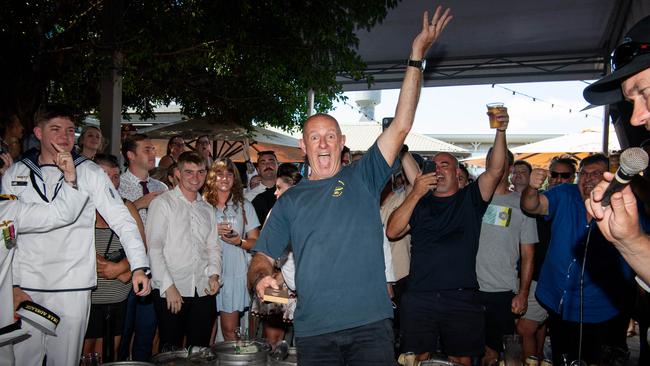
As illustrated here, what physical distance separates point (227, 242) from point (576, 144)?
515 inches

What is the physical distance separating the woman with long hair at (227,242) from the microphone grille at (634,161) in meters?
4.39

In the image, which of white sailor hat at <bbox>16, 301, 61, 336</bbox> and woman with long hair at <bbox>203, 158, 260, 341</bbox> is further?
woman with long hair at <bbox>203, 158, 260, 341</bbox>

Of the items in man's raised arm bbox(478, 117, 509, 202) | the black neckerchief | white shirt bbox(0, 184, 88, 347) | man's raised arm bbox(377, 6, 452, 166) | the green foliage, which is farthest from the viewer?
the green foliage

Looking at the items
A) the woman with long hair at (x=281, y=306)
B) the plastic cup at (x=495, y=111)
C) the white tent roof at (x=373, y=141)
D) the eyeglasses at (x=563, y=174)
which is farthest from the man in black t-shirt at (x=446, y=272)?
the white tent roof at (x=373, y=141)

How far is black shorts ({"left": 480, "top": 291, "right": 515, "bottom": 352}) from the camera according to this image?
17.6ft

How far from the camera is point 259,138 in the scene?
1277 centimetres

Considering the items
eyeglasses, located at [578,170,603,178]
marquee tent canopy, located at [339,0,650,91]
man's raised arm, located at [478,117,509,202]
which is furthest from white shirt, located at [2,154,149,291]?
marquee tent canopy, located at [339,0,650,91]

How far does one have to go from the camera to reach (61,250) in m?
3.78

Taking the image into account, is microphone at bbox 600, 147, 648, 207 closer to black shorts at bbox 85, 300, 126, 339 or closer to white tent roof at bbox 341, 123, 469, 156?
Result: black shorts at bbox 85, 300, 126, 339

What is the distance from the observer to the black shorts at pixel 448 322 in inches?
184

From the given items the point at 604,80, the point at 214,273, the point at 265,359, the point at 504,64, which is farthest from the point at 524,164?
the point at 504,64

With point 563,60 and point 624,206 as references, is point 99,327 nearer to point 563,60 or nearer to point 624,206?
point 624,206

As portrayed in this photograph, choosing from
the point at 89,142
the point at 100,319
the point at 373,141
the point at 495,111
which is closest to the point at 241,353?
the point at 100,319

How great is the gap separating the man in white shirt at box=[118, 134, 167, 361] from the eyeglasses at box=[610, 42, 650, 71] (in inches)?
174
